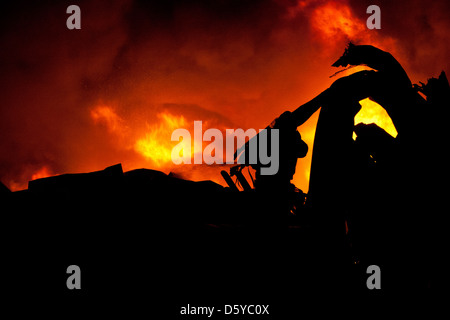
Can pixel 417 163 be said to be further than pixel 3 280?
Yes

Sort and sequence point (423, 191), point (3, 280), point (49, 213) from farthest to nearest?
point (423, 191) → point (49, 213) → point (3, 280)

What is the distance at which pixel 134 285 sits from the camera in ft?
6.97

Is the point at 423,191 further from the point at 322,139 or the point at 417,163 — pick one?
the point at 322,139

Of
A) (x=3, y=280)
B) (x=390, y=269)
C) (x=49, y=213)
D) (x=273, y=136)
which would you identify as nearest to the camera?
(x=3, y=280)

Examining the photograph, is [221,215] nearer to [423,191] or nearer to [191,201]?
[191,201]

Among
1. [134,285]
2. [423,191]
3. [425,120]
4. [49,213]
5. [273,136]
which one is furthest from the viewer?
[273,136]

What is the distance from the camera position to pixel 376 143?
4312 mm
